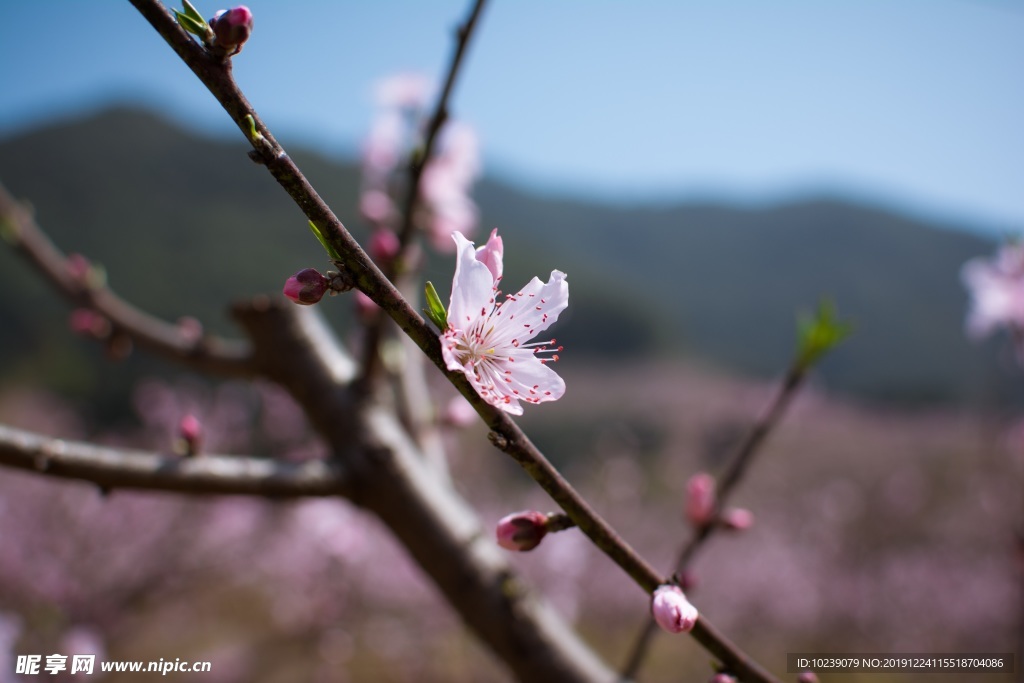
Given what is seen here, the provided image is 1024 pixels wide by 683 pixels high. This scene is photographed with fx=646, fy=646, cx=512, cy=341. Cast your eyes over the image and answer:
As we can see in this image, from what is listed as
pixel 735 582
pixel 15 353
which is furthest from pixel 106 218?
pixel 735 582

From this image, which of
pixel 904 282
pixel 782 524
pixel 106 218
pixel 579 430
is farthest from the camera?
pixel 904 282

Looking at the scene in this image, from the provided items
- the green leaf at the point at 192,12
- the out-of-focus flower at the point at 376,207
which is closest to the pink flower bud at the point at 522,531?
the green leaf at the point at 192,12

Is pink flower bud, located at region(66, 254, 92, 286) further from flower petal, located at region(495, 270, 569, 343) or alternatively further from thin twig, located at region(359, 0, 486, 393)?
flower petal, located at region(495, 270, 569, 343)

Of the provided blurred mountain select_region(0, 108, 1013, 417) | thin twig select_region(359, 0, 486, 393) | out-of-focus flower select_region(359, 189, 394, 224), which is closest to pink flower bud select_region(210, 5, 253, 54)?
thin twig select_region(359, 0, 486, 393)

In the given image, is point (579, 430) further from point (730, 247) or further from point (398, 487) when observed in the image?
point (730, 247)

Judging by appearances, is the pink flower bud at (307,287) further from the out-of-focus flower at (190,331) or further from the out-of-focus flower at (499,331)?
the out-of-focus flower at (190,331)

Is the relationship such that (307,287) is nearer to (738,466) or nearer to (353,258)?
(353,258)
